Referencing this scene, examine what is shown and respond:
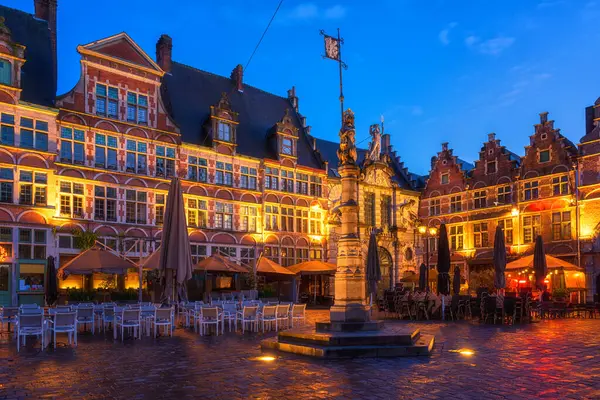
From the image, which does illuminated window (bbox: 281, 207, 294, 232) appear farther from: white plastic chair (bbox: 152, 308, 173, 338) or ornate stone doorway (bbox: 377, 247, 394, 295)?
white plastic chair (bbox: 152, 308, 173, 338)

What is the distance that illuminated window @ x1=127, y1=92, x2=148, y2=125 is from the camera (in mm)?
26641

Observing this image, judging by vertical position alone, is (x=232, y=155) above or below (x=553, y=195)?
above

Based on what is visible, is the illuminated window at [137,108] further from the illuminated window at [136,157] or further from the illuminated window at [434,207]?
the illuminated window at [434,207]

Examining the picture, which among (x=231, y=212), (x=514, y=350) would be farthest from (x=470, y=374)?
(x=231, y=212)

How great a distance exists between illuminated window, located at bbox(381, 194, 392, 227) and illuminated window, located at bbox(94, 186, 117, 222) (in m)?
18.7

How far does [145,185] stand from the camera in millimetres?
26859

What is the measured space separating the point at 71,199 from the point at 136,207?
3037 millimetres

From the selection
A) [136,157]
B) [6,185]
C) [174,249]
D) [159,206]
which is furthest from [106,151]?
[174,249]

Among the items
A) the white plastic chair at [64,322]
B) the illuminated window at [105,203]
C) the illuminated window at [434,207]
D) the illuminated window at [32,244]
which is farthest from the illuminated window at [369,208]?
the white plastic chair at [64,322]

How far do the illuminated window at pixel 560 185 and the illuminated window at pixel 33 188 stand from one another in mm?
26681

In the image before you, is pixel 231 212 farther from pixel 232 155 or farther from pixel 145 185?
pixel 145 185

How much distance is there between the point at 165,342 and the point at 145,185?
49.8 feet

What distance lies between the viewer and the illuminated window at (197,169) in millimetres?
28672

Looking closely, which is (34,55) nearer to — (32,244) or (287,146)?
(32,244)
